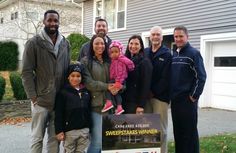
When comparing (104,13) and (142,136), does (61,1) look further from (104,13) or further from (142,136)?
(142,136)

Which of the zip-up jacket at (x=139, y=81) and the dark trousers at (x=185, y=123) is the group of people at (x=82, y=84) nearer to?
the zip-up jacket at (x=139, y=81)

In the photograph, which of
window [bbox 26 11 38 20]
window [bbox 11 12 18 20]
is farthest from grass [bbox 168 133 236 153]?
window [bbox 11 12 18 20]

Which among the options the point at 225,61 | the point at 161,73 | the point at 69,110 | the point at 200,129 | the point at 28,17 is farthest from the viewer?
the point at 28,17

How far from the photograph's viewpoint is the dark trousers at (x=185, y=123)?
548 cm

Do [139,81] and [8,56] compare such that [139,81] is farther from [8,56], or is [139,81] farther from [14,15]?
[14,15]

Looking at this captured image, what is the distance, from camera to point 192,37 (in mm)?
14055

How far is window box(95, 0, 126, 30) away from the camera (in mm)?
19078

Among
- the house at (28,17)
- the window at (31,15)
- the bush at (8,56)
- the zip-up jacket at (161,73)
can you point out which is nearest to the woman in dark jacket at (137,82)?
the zip-up jacket at (161,73)

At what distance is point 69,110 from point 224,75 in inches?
363

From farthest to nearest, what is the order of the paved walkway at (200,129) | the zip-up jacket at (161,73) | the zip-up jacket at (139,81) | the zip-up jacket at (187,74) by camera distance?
the paved walkway at (200,129) < the zip-up jacket at (187,74) < the zip-up jacket at (161,73) < the zip-up jacket at (139,81)

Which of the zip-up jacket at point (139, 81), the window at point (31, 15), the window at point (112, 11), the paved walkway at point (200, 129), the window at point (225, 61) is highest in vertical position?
the window at point (31, 15)

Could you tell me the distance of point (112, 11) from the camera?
20.0 m

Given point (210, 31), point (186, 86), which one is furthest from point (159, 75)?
point (210, 31)

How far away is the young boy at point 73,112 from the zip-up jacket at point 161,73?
104cm
